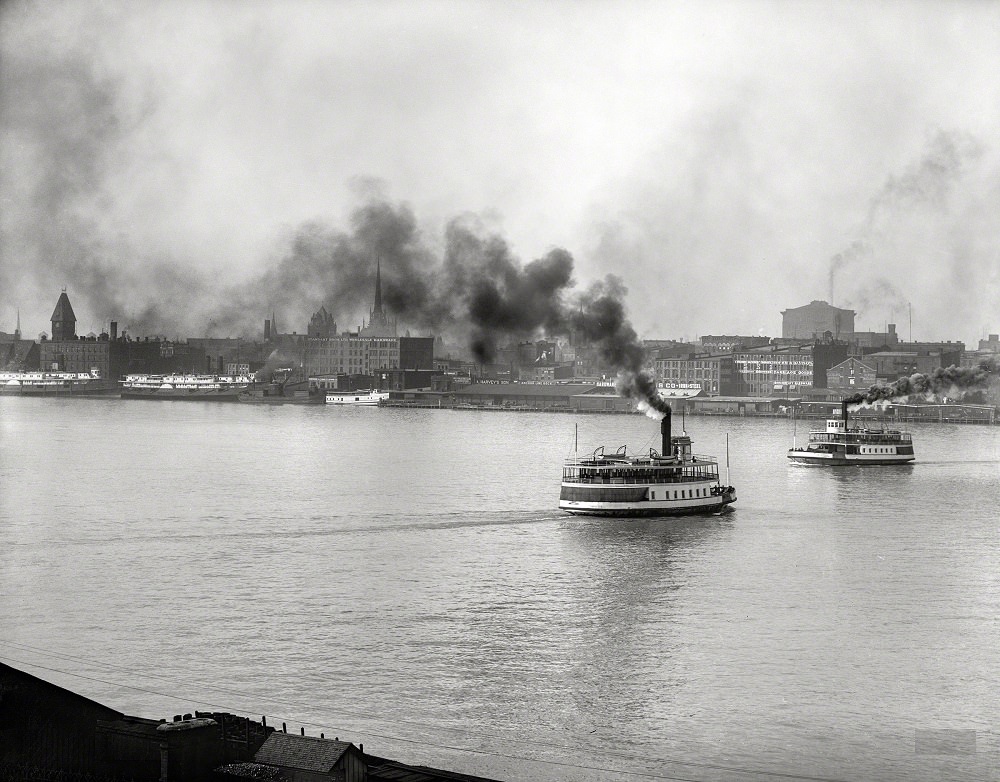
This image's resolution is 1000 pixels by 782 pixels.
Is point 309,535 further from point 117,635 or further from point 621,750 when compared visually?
point 621,750

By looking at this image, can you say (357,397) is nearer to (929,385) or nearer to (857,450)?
(929,385)

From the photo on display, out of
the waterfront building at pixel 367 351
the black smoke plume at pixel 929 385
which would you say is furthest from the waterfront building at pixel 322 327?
the black smoke plume at pixel 929 385

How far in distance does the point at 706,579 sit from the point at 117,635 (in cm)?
1023

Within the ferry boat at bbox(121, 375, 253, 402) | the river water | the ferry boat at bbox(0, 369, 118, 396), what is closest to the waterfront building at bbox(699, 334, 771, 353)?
the ferry boat at bbox(121, 375, 253, 402)

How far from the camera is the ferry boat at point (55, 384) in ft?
395

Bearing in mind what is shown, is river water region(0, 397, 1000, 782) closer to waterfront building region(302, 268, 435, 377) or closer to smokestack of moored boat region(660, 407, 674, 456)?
smokestack of moored boat region(660, 407, 674, 456)

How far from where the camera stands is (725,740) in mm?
13867

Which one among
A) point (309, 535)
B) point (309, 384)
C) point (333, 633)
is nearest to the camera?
point (333, 633)

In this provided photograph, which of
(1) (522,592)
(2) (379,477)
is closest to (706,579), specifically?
(1) (522,592)

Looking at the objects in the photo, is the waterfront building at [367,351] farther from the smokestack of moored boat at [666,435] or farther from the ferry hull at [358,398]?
the smokestack of moored boat at [666,435]

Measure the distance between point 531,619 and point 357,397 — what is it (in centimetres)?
8880

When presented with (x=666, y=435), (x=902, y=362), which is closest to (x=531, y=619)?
(x=666, y=435)

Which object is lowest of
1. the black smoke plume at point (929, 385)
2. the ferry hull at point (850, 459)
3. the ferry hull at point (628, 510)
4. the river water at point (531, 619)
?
the river water at point (531, 619)

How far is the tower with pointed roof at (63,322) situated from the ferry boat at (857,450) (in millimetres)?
95162
